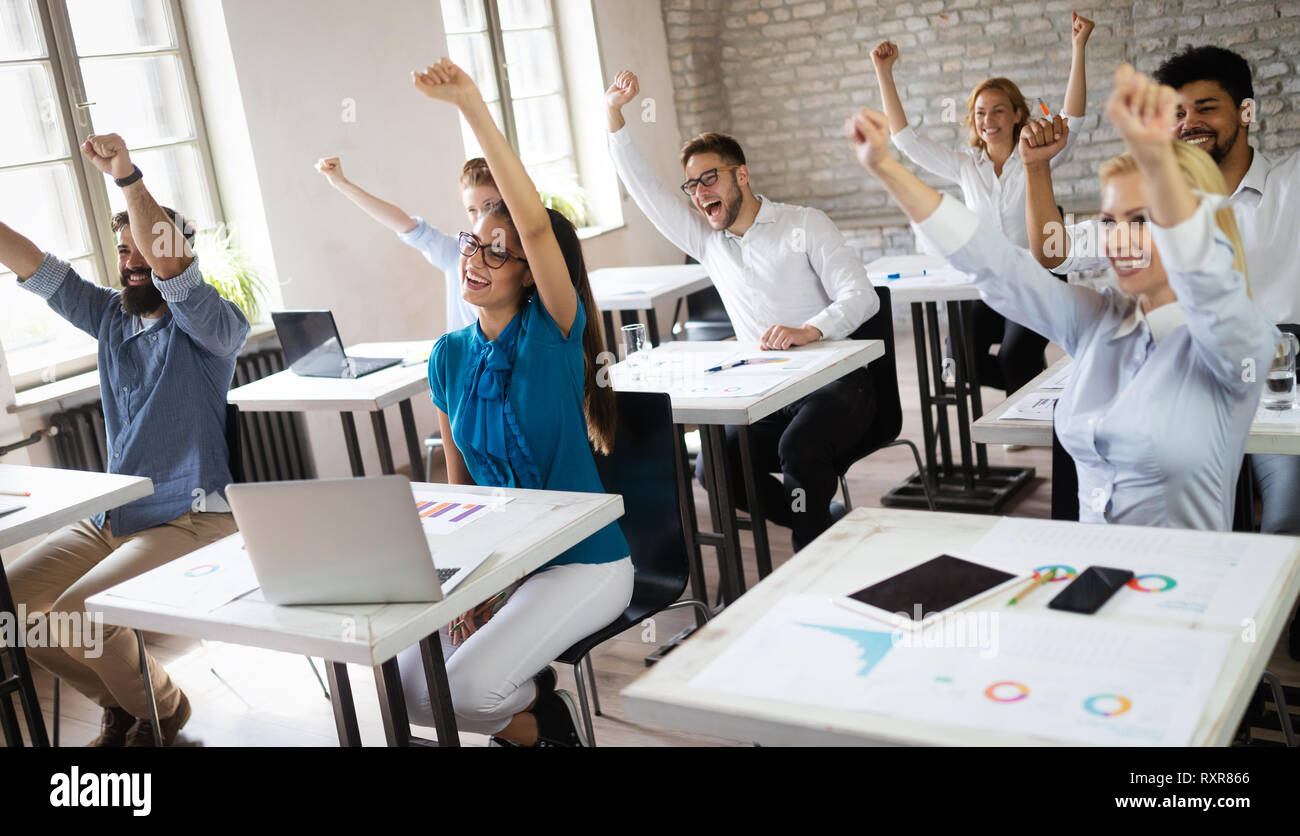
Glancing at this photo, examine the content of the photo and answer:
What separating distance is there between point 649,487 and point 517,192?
73 centimetres

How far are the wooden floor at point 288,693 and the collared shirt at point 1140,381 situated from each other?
1151mm

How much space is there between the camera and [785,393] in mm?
2824

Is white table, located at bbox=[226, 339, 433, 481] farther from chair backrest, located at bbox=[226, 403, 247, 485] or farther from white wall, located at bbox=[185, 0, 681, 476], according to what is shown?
white wall, located at bbox=[185, 0, 681, 476]

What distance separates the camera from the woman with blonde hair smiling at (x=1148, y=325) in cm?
159

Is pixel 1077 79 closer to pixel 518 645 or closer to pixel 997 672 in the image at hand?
pixel 518 645

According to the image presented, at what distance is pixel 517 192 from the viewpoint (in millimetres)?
2230

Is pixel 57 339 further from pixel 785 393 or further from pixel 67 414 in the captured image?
pixel 785 393

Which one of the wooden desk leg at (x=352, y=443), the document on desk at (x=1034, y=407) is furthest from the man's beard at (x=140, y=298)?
the document on desk at (x=1034, y=407)

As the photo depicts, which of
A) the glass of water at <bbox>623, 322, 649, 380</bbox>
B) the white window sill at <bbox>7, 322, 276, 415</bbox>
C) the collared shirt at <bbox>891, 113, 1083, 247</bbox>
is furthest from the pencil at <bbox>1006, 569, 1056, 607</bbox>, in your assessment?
the white window sill at <bbox>7, 322, 276, 415</bbox>

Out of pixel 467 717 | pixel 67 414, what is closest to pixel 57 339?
pixel 67 414

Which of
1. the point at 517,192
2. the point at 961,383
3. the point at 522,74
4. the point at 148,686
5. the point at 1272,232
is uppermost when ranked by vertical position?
the point at 522,74

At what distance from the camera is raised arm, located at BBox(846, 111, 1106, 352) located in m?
1.68

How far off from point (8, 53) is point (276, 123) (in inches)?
41.2

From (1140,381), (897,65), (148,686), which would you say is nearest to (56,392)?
(148,686)
